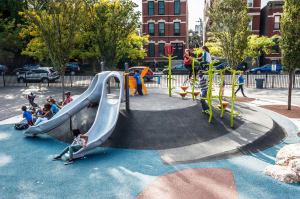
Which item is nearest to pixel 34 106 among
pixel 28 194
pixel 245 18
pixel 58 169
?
pixel 58 169

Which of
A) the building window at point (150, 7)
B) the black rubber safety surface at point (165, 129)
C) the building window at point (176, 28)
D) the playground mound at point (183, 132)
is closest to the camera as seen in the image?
the playground mound at point (183, 132)

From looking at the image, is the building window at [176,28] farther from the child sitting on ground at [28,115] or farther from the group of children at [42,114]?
the child sitting on ground at [28,115]

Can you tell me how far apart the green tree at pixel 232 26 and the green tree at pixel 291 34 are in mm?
4871

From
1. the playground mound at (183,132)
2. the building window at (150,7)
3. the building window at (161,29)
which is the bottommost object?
the playground mound at (183,132)

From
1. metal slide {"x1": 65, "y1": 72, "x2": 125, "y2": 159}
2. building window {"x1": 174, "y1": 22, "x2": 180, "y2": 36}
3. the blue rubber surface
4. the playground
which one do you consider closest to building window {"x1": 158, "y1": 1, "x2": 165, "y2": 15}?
building window {"x1": 174, "y1": 22, "x2": 180, "y2": 36}

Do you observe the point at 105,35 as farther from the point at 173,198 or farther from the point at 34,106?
the point at 173,198

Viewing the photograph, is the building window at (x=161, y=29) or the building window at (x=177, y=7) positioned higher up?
the building window at (x=177, y=7)

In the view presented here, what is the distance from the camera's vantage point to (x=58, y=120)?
9430 mm

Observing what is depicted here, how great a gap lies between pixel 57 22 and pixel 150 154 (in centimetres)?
1090

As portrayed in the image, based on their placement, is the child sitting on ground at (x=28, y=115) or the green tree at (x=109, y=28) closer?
the child sitting on ground at (x=28, y=115)

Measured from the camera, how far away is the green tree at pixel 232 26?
701 inches

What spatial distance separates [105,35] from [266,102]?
498 inches

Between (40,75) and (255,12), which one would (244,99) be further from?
(255,12)

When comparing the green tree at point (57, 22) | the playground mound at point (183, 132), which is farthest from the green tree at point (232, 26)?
the green tree at point (57, 22)
